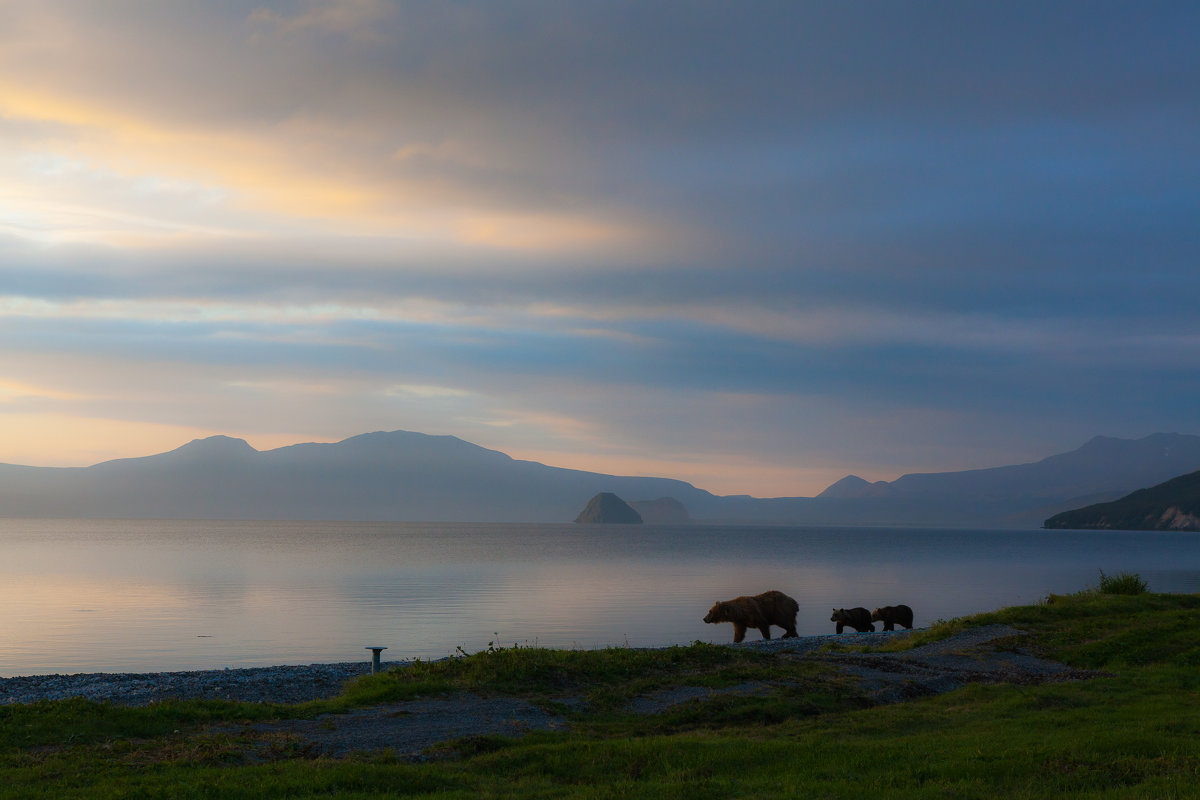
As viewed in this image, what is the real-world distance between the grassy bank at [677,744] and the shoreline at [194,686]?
3118 millimetres

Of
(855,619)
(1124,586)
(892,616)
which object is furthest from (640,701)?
(1124,586)

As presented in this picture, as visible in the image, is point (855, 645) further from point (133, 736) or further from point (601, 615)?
point (601, 615)

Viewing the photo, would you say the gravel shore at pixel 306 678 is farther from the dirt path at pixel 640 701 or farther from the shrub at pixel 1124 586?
the shrub at pixel 1124 586

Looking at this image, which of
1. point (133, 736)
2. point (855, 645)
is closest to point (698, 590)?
point (855, 645)

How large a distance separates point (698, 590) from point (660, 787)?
52.0 metres

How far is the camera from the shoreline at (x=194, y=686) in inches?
699

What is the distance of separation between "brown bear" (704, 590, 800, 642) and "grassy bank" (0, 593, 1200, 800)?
11807mm

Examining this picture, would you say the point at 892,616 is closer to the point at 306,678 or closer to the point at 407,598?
the point at 306,678

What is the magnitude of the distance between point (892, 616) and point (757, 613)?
766 cm

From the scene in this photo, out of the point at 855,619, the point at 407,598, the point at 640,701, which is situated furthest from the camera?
the point at 407,598

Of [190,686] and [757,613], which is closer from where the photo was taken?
[190,686]

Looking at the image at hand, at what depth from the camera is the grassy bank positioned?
32.1 ft

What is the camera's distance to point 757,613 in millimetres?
30672

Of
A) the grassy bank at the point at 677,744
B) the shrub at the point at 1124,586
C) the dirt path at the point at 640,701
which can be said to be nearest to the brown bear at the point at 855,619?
the shrub at the point at 1124,586
